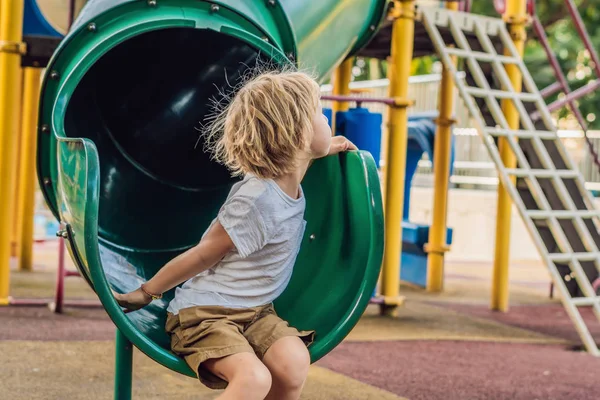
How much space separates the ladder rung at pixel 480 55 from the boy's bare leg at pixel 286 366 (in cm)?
372

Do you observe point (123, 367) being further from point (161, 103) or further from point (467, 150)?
point (467, 150)

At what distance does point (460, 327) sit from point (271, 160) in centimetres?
338

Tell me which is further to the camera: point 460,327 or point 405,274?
point 405,274

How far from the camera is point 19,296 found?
5.55 m

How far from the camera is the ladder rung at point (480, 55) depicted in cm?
572

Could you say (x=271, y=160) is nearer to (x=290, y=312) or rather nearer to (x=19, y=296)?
(x=290, y=312)

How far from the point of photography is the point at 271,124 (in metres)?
2.37

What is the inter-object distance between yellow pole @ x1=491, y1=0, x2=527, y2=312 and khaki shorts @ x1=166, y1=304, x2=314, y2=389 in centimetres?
423

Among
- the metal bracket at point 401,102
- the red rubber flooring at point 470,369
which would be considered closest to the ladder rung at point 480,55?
the metal bracket at point 401,102

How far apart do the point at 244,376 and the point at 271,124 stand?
0.68m

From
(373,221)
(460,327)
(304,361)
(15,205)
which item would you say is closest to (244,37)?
(373,221)

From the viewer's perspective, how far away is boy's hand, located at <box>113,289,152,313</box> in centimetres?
240

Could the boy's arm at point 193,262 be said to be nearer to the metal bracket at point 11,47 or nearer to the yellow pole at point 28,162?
the metal bracket at point 11,47

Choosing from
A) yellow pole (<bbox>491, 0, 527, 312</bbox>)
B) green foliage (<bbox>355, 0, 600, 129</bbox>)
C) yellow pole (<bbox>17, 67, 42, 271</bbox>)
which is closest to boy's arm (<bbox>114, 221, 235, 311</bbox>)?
yellow pole (<bbox>491, 0, 527, 312</bbox>)
